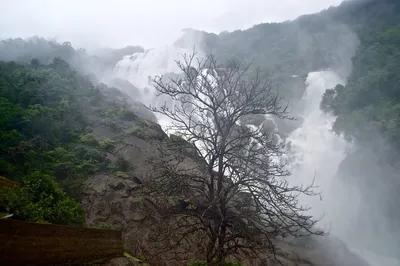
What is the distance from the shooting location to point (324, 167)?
108ft

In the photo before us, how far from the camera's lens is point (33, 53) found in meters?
43.7

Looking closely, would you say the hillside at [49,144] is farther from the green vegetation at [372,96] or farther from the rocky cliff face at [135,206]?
the green vegetation at [372,96]

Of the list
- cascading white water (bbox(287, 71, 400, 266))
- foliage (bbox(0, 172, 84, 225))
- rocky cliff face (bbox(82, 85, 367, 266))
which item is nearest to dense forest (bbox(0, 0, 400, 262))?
foliage (bbox(0, 172, 84, 225))

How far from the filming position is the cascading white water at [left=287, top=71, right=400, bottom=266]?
83.7 feet

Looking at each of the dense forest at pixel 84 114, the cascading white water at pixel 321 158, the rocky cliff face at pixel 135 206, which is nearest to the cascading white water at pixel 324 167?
the cascading white water at pixel 321 158

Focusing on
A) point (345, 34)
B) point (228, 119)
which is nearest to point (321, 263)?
point (228, 119)

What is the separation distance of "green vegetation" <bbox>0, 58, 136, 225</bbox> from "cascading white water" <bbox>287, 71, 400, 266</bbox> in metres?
17.2

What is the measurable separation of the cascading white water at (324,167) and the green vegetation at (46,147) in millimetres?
17185

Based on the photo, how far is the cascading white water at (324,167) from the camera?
2552cm

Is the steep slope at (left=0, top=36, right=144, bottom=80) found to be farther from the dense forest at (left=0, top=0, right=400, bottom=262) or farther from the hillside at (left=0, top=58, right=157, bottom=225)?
the hillside at (left=0, top=58, right=157, bottom=225)

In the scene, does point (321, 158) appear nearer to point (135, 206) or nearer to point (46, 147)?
point (135, 206)

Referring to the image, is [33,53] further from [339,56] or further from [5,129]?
[339,56]

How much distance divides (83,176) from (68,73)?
16.4 meters

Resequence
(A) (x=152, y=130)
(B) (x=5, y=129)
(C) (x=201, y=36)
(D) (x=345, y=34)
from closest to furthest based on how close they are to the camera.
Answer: (B) (x=5, y=129) < (A) (x=152, y=130) < (D) (x=345, y=34) < (C) (x=201, y=36)
